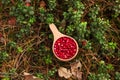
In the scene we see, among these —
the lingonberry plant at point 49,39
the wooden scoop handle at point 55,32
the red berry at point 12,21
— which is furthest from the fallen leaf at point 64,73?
the red berry at point 12,21

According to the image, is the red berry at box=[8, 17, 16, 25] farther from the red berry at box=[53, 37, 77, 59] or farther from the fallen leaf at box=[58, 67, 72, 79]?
the fallen leaf at box=[58, 67, 72, 79]

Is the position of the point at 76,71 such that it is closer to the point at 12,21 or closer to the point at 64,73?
the point at 64,73

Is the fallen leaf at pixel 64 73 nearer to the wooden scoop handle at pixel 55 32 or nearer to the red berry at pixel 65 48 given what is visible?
the red berry at pixel 65 48

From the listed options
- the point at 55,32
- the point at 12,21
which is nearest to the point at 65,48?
the point at 55,32

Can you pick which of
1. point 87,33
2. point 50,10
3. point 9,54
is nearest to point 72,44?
point 87,33

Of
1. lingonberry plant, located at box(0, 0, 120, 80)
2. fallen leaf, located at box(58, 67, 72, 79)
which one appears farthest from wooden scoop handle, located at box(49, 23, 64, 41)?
fallen leaf, located at box(58, 67, 72, 79)

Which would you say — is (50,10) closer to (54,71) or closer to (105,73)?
(54,71)
